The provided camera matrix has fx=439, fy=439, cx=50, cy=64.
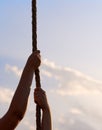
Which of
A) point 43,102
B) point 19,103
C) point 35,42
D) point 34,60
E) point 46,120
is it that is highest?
point 35,42

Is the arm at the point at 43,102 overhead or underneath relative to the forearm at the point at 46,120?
overhead

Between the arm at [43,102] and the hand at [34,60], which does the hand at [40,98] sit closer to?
the arm at [43,102]

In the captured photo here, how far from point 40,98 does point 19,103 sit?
33cm

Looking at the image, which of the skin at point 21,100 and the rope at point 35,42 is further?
the rope at point 35,42

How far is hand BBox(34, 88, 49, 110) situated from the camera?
3.87m

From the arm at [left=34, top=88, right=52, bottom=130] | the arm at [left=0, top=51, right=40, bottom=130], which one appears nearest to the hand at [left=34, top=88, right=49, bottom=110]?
the arm at [left=34, top=88, right=52, bottom=130]

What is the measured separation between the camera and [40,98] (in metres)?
3.87

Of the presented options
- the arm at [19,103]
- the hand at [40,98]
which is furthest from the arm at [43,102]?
the arm at [19,103]

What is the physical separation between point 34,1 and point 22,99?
1053 mm

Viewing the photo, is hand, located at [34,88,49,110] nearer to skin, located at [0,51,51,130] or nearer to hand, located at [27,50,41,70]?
skin, located at [0,51,51,130]

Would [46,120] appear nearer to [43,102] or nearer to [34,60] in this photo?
[43,102]

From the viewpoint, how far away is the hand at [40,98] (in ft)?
12.7

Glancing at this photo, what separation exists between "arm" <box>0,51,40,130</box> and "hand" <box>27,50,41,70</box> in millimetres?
26

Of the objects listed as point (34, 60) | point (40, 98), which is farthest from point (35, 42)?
point (40, 98)
